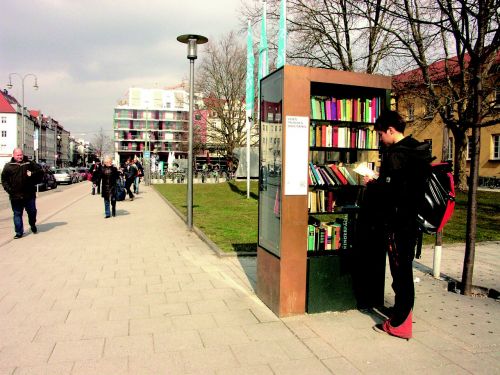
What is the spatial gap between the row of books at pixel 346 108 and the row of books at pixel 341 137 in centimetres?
11

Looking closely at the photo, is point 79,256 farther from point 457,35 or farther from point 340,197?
point 457,35

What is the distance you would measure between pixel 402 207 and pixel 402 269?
58 cm

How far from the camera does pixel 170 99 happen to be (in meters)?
116

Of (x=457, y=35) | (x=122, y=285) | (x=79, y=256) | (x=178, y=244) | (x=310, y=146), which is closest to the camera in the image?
(x=310, y=146)

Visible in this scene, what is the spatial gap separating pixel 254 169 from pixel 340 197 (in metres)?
22.5

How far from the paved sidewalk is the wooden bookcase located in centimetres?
25

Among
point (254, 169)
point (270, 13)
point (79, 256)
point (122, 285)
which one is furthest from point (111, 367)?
point (254, 169)

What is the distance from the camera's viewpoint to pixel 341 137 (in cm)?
481

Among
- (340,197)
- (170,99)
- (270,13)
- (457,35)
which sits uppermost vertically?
(170,99)

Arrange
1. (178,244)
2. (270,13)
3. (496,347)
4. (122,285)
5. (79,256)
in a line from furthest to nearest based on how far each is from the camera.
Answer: (270,13) → (178,244) → (79,256) → (122,285) → (496,347)

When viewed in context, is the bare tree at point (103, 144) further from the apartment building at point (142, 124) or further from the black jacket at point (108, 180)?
the black jacket at point (108, 180)

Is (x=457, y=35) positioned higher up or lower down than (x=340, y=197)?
higher up

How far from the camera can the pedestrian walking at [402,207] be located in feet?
12.3

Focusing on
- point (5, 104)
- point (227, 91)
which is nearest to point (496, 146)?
point (227, 91)
